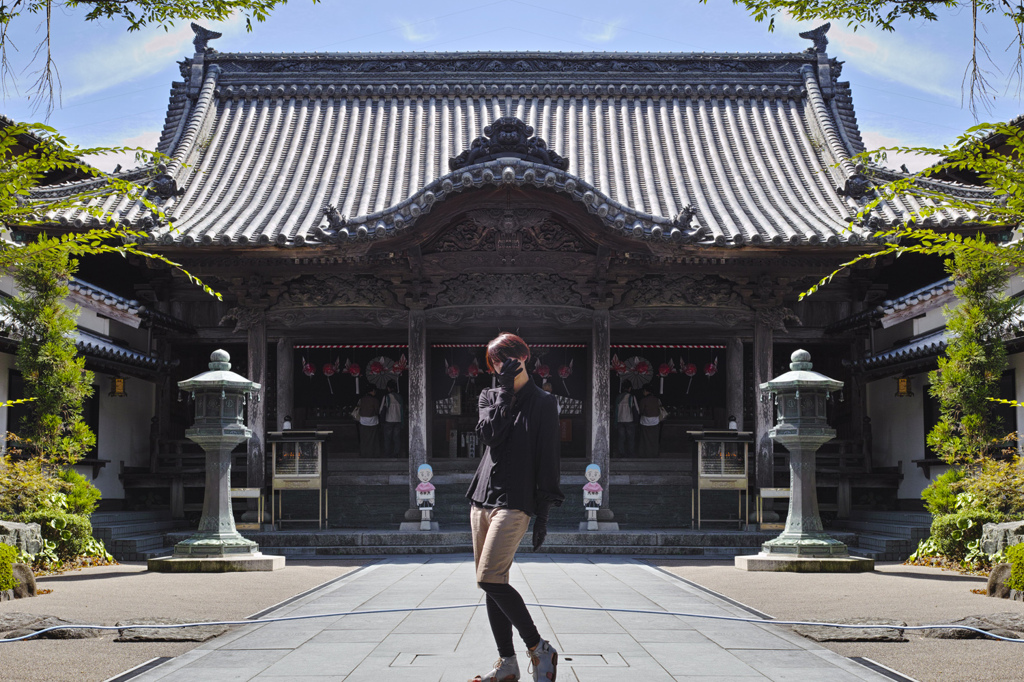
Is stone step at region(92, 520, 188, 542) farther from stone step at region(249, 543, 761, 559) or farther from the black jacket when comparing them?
the black jacket

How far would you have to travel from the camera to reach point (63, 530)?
11.6m

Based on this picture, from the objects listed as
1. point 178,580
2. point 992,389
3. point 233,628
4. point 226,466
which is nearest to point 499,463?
point 233,628

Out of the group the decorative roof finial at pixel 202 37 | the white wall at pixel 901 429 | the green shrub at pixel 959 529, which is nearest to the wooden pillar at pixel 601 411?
the green shrub at pixel 959 529

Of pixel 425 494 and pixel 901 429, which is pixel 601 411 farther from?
pixel 901 429

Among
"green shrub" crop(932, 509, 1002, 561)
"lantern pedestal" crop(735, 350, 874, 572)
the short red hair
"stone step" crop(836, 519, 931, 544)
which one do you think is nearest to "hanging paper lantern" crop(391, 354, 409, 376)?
"lantern pedestal" crop(735, 350, 874, 572)

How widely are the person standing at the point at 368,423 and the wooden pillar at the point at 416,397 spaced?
3.49 m

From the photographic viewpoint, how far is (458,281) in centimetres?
1580

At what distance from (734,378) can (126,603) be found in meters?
11.8

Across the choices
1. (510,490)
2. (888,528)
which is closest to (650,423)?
(888,528)

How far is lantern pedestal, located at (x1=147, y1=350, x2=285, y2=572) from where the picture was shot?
37.6 ft

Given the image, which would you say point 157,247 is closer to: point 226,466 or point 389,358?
point 226,466

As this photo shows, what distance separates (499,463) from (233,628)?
3116 millimetres

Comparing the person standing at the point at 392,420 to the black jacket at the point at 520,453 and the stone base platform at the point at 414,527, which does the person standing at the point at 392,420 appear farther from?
the black jacket at the point at 520,453

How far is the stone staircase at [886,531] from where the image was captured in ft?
43.4
